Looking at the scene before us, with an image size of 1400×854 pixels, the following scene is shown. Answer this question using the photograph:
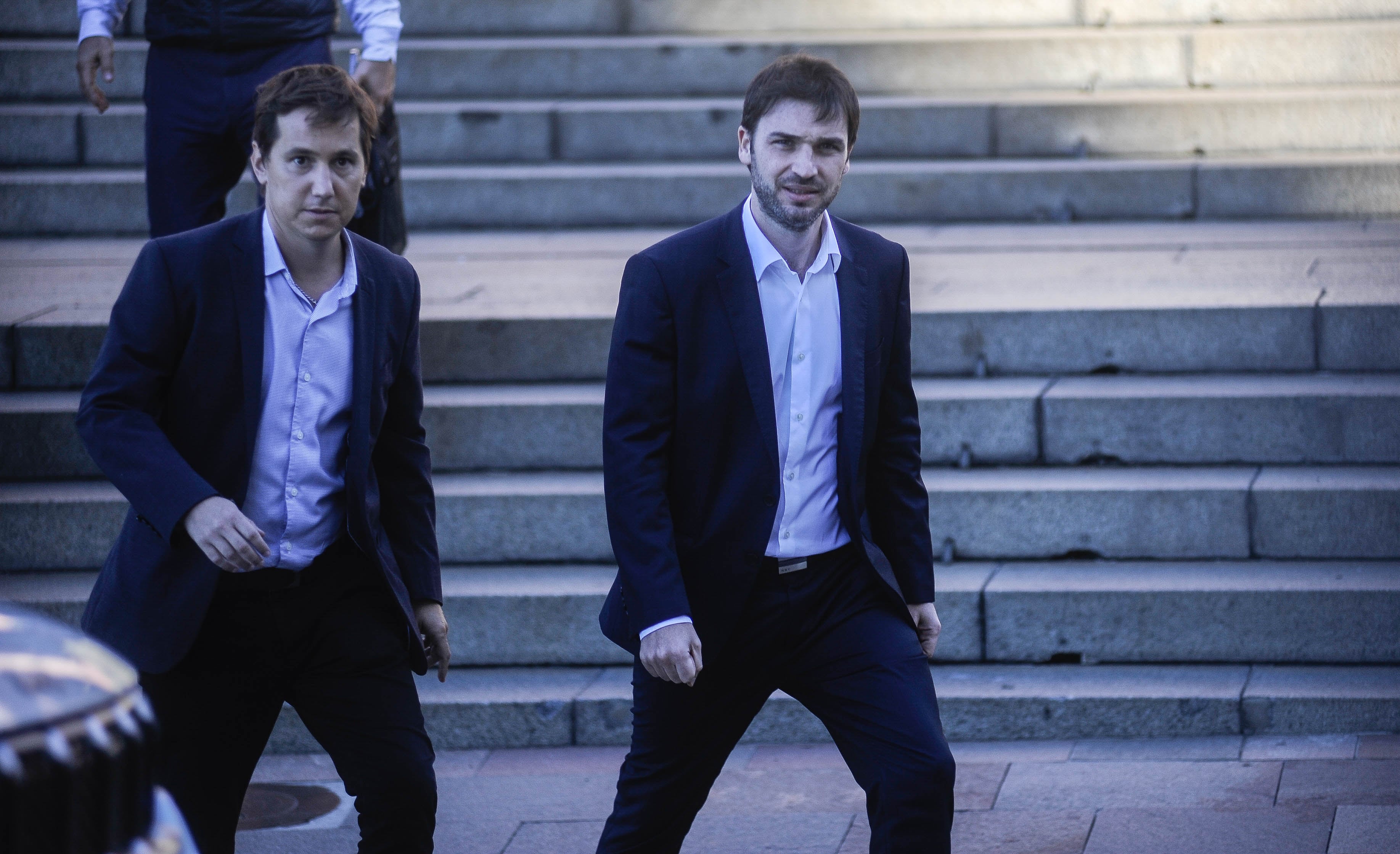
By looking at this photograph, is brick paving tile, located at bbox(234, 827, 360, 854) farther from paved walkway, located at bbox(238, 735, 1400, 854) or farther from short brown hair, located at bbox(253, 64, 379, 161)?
short brown hair, located at bbox(253, 64, 379, 161)

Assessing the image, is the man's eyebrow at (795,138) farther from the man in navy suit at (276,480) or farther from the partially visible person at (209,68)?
the partially visible person at (209,68)

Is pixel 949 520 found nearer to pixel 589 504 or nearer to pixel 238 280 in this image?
pixel 589 504

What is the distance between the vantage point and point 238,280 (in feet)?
11.1

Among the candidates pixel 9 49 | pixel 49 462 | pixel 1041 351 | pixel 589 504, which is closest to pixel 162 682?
pixel 589 504

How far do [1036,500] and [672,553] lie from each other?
8.68ft

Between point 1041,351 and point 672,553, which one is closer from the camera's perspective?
point 672,553

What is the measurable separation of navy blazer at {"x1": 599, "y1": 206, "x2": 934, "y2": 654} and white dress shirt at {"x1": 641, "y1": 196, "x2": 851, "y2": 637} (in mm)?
30

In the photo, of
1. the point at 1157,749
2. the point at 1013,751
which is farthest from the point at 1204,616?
the point at 1013,751

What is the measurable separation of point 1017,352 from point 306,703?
3.69 metres

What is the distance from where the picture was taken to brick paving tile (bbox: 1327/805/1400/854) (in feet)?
14.2

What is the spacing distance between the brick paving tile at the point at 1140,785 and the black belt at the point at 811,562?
1533mm

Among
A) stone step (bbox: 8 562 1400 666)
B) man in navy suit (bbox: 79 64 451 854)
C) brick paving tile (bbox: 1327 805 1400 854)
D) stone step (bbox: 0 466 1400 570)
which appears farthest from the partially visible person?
brick paving tile (bbox: 1327 805 1400 854)

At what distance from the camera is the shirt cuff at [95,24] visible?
591cm

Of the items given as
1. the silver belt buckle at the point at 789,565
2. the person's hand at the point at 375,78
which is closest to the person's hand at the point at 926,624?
the silver belt buckle at the point at 789,565
